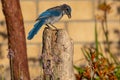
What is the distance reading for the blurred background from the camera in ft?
21.0

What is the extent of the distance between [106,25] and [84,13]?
308mm

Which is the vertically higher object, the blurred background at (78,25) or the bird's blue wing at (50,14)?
the bird's blue wing at (50,14)

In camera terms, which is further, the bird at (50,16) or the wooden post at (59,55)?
the bird at (50,16)

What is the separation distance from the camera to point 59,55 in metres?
4.05

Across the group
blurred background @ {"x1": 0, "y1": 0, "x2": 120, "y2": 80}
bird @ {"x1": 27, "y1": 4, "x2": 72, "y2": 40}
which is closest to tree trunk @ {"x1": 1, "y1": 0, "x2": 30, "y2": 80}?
bird @ {"x1": 27, "y1": 4, "x2": 72, "y2": 40}

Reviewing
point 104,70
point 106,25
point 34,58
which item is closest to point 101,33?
point 106,25

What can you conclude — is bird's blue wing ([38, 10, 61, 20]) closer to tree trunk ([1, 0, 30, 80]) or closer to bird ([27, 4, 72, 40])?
bird ([27, 4, 72, 40])

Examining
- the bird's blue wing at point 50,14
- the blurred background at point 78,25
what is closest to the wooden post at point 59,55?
the bird's blue wing at point 50,14

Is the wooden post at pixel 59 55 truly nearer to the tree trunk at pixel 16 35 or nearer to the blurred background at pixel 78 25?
the tree trunk at pixel 16 35

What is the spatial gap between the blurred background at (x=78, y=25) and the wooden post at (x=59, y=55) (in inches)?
89.7

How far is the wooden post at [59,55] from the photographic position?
4.03 metres

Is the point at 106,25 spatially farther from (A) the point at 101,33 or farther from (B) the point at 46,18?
(B) the point at 46,18

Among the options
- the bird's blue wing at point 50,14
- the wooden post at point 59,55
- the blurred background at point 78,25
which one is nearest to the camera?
the wooden post at point 59,55

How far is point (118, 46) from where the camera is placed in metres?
6.44
